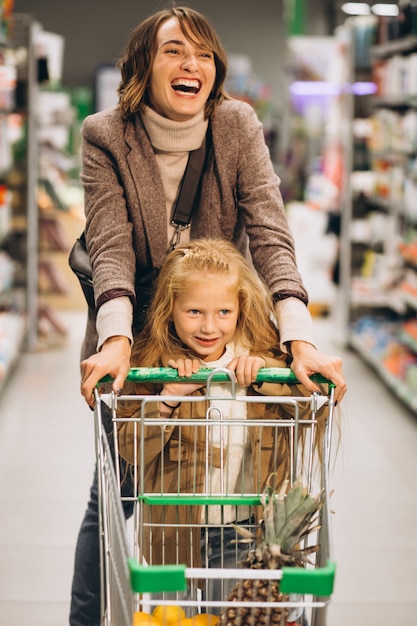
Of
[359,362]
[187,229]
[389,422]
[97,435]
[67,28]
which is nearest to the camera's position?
[97,435]

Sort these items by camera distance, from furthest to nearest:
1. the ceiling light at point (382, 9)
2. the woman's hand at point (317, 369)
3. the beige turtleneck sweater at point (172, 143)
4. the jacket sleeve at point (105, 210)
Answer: the ceiling light at point (382, 9)
the beige turtleneck sweater at point (172, 143)
the jacket sleeve at point (105, 210)
the woman's hand at point (317, 369)

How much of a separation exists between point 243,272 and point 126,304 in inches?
11.1

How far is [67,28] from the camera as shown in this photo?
15.9m

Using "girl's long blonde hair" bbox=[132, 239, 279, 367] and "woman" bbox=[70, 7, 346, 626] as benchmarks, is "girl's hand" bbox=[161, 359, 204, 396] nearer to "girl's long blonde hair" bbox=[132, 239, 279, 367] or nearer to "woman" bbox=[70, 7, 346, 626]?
"girl's long blonde hair" bbox=[132, 239, 279, 367]

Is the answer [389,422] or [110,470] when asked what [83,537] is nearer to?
[110,470]

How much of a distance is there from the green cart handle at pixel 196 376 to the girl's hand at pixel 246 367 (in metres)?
0.01

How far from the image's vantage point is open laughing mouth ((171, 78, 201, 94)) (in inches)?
92.5

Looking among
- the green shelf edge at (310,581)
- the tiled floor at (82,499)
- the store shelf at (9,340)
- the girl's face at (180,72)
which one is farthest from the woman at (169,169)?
the store shelf at (9,340)

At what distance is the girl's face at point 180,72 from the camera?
7.69 ft

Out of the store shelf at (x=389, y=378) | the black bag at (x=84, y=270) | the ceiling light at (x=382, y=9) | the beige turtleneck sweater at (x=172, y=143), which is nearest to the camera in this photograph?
the beige turtleneck sweater at (x=172, y=143)

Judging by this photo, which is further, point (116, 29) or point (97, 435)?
point (116, 29)

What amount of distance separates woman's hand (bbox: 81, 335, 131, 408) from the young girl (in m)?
0.13

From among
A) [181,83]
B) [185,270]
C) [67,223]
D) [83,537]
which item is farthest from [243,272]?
[67,223]

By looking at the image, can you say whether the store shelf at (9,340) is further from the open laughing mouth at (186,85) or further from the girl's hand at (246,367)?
the girl's hand at (246,367)
